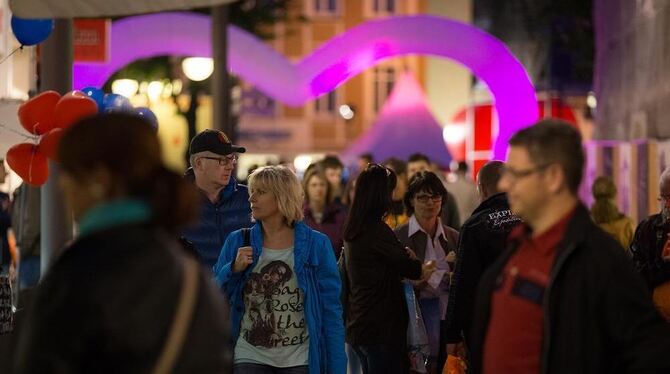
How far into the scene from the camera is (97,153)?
396 cm

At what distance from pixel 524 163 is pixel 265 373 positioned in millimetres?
2948

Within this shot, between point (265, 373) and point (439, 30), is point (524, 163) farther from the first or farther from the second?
point (439, 30)

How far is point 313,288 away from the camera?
7.90 m

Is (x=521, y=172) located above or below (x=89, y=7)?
below

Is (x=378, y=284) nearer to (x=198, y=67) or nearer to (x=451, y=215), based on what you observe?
(x=451, y=215)

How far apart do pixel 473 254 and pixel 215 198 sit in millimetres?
1640

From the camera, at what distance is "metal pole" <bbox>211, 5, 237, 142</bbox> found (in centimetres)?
2011

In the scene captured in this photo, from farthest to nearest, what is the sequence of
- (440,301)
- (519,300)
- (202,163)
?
1. (440,301)
2. (202,163)
3. (519,300)

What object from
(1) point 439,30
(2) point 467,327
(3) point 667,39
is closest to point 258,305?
(2) point 467,327

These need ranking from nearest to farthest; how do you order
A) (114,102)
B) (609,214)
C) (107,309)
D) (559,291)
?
(107,309)
(559,291)
(114,102)
(609,214)

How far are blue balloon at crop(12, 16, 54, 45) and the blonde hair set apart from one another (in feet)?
9.73

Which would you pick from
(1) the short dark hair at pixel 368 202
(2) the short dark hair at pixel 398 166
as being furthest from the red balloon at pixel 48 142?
(2) the short dark hair at pixel 398 166

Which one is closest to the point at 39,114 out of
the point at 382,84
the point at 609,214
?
the point at 609,214

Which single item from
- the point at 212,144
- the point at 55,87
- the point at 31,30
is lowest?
the point at 212,144
